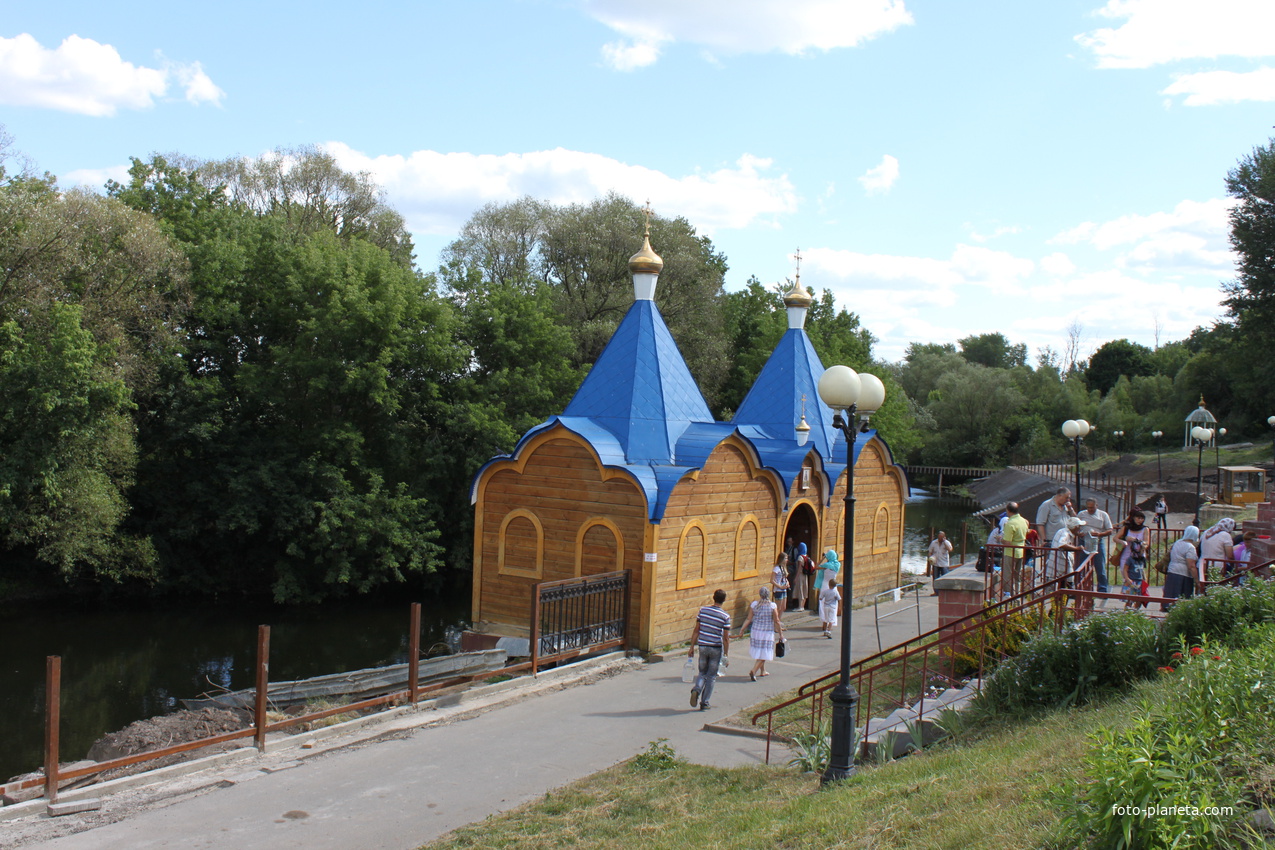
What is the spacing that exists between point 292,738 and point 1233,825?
851 centimetres

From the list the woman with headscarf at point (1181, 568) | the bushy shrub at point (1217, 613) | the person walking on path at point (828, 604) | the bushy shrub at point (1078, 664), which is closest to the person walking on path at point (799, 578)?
the person walking on path at point (828, 604)

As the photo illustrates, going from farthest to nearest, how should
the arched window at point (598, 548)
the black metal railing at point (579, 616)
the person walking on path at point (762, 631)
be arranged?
the arched window at point (598, 548), the black metal railing at point (579, 616), the person walking on path at point (762, 631)

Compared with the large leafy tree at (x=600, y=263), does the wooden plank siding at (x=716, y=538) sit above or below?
below

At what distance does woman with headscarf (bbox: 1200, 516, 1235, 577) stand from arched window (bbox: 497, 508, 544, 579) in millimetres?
9517

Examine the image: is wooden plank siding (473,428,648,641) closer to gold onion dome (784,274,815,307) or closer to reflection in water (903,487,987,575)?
gold onion dome (784,274,815,307)

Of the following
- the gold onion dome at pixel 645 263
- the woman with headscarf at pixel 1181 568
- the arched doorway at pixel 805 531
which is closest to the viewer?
the woman with headscarf at pixel 1181 568

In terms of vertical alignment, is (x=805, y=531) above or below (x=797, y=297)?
below

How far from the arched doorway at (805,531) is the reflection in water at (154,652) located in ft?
31.0

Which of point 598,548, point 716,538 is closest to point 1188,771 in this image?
point 598,548

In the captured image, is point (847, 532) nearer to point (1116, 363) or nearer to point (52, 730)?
point (52, 730)

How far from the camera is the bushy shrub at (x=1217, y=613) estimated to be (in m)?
7.85

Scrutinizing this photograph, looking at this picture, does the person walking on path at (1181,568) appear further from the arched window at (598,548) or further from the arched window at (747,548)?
the arched window at (598,548)

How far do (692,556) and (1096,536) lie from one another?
6044mm

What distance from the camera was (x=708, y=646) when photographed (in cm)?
1152
